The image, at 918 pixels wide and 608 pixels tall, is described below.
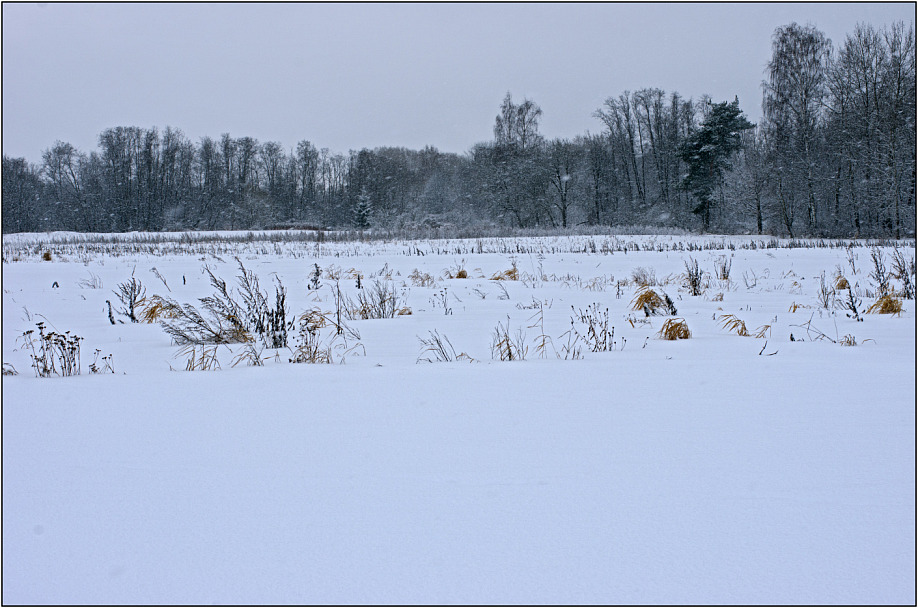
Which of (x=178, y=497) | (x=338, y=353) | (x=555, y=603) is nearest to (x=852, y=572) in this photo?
(x=555, y=603)

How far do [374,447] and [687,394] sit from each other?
141cm

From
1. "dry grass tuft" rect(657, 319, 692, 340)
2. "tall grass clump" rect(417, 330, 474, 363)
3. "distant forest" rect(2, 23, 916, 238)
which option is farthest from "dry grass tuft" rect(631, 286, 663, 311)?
"distant forest" rect(2, 23, 916, 238)

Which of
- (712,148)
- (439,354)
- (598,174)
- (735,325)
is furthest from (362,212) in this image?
(439,354)

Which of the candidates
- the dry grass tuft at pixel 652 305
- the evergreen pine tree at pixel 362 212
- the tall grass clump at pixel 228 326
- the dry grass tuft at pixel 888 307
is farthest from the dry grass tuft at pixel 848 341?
the evergreen pine tree at pixel 362 212

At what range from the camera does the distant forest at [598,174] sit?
27.0m

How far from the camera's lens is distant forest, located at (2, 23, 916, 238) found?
2705 centimetres

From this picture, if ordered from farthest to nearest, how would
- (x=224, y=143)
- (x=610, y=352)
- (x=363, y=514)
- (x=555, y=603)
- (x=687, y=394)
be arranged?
(x=224, y=143) → (x=610, y=352) → (x=687, y=394) → (x=363, y=514) → (x=555, y=603)

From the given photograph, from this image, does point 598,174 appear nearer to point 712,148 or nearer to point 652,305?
point 712,148

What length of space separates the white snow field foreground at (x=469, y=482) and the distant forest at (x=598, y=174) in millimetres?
28751

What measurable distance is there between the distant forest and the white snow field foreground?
2875 cm

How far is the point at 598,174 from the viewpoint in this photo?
45594 mm

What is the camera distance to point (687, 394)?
2.46 m

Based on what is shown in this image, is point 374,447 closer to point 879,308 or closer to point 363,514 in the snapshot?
point 363,514

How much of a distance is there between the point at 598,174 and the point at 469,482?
46.8 m
